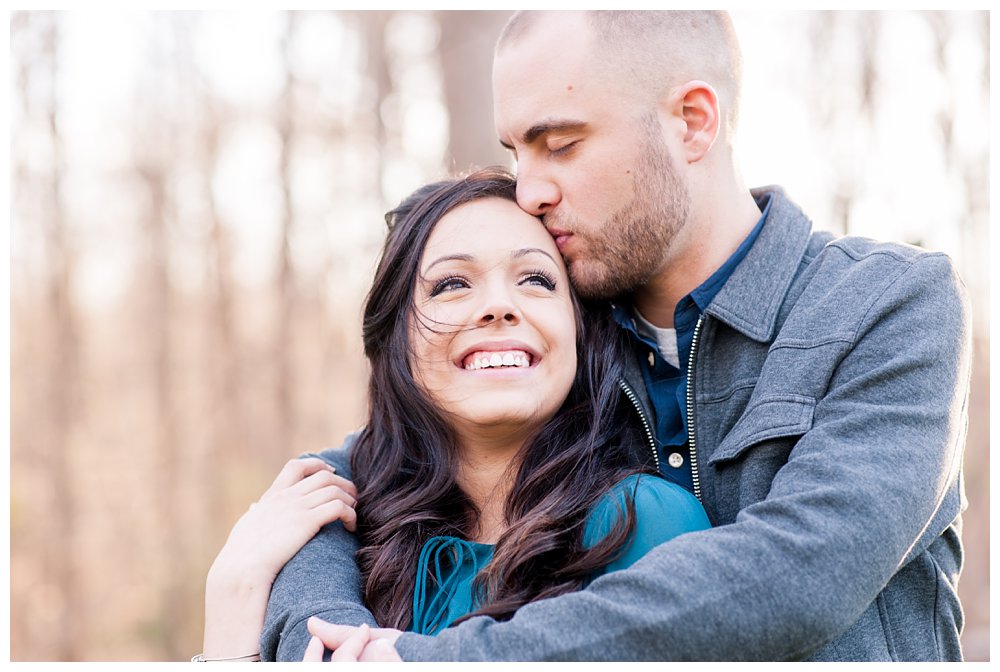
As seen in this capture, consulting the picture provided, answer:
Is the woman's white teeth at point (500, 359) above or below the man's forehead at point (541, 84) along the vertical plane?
below

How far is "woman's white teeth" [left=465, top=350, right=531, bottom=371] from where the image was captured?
2379mm

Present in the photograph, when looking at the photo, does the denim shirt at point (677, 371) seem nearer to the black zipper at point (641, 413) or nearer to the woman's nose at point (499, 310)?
the black zipper at point (641, 413)

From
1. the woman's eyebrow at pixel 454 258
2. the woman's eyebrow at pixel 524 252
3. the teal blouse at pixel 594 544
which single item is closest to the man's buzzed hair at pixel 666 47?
the woman's eyebrow at pixel 524 252

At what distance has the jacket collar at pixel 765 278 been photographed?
7.68 feet

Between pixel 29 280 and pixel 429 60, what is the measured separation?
→ 13.1 ft

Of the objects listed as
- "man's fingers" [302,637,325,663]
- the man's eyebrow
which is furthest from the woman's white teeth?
"man's fingers" [302,637,325,663]

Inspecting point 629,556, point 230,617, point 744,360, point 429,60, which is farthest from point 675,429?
point 429,60

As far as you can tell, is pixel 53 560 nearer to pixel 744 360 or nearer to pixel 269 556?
pixel 269 556

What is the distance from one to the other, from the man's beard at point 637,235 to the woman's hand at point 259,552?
95 centimetres

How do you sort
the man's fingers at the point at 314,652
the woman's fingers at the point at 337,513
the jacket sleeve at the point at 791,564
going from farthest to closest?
the woman's fingers at the point at 337,513
the man's fingers at the point at 314,652
the jacket sleeve at the point at 791,564

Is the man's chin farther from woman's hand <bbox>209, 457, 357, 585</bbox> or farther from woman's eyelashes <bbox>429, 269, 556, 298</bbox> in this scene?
woman's hand <bbox>209, 457, 357, 585</bbox>

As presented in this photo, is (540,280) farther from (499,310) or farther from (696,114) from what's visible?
(696,114)

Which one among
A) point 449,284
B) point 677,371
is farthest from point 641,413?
point 449,284

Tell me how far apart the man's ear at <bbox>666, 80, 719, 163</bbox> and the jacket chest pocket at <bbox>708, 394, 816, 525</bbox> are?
89cm
